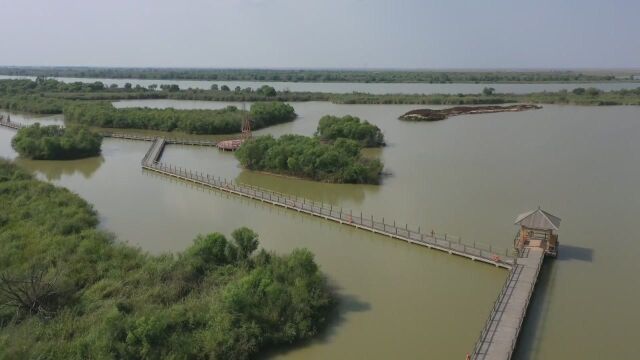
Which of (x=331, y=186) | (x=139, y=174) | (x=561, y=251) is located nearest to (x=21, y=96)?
(x=139, y=174)

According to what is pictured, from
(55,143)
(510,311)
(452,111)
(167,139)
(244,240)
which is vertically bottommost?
(510,311)

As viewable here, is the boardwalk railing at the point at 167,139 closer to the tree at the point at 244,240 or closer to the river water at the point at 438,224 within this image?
the river water at the point at 438,224

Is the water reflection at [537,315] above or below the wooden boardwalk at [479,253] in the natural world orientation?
below

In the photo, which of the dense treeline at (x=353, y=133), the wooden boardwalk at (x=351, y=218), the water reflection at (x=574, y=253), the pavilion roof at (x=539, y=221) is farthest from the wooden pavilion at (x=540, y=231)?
the dense treeline at (x=353, y=133)

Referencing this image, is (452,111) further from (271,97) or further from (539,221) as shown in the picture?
(539,221)

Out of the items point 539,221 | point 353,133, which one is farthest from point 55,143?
point 539,221
